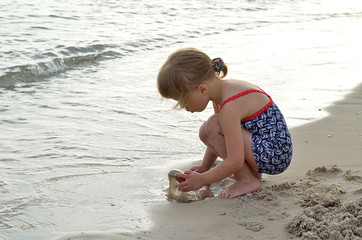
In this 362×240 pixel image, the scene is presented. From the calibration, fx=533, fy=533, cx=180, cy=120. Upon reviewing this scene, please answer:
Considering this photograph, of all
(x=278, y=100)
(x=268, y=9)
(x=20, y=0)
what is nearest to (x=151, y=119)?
(x=278, y=100)

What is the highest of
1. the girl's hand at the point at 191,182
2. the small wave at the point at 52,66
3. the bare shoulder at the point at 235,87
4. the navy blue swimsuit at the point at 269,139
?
the bare shoulder at the point at 235,87

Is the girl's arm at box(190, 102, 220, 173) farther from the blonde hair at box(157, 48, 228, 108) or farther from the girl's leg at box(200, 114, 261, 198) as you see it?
the blonde hair at box(157, 48, 228, 108)

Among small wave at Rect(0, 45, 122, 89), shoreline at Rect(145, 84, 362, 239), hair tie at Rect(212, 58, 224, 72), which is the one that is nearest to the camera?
shoreline at Rect(145, 84, 362, 239)

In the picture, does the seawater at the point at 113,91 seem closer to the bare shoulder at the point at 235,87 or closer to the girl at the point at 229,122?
the girl at the point at 229,122

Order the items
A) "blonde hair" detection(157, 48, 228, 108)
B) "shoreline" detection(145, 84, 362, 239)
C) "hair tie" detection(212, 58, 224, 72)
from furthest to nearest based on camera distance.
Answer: "hair tie" detection(212, 58, 224, 72)
"blonde hair" detection(157, 48, 228, 108)
"shoreline" detection(145, 84, 362, 239)

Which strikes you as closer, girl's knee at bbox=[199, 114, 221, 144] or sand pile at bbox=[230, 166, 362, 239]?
sand pile at bbox=[230, 166, 362, 239]

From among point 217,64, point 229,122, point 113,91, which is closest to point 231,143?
point 229,122

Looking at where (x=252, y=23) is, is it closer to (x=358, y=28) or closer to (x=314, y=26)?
(x=314, y=26)

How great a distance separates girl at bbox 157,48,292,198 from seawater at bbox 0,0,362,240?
0.44m

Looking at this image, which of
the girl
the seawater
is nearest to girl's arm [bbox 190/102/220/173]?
the girl

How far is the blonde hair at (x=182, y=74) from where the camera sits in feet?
9.69

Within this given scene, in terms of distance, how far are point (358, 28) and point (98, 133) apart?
26.9 feet

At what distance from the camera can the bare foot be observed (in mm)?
3074

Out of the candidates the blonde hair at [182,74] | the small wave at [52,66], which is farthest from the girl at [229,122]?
the small wave at [52,66]
